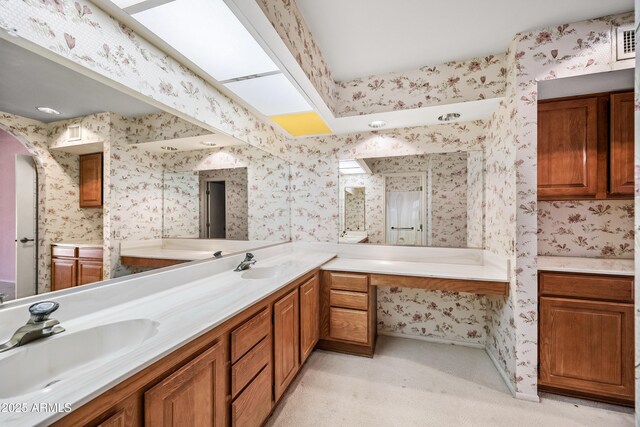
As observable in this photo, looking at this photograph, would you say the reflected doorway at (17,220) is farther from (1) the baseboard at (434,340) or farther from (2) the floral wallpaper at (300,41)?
(1) the baseboard at (434,340)

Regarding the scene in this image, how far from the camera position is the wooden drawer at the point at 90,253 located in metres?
1.08

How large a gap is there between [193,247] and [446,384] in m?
2.05

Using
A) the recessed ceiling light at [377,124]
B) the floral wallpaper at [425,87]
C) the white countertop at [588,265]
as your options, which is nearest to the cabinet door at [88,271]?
the floral wallpaper at [425,87]

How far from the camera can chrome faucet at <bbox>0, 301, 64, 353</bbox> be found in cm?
77

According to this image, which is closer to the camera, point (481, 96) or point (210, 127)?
point (210, 127)

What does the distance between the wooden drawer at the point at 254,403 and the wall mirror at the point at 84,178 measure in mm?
790

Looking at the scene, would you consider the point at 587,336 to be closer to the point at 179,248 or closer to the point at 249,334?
the point at 249,334

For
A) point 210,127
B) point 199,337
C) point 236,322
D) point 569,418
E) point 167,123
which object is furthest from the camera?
point 210,127

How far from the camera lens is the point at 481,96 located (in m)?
2.02

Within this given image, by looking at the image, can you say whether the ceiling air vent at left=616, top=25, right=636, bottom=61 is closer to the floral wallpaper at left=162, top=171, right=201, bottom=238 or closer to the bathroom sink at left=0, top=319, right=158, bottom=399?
A: the floral wallpaper at left=162, top=171, right=201, bottom=238

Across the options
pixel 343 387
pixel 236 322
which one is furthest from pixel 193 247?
pixel 343 387

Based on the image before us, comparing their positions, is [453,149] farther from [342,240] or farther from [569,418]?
[569,418]

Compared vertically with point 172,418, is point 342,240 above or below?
above

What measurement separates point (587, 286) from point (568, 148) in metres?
0.96
